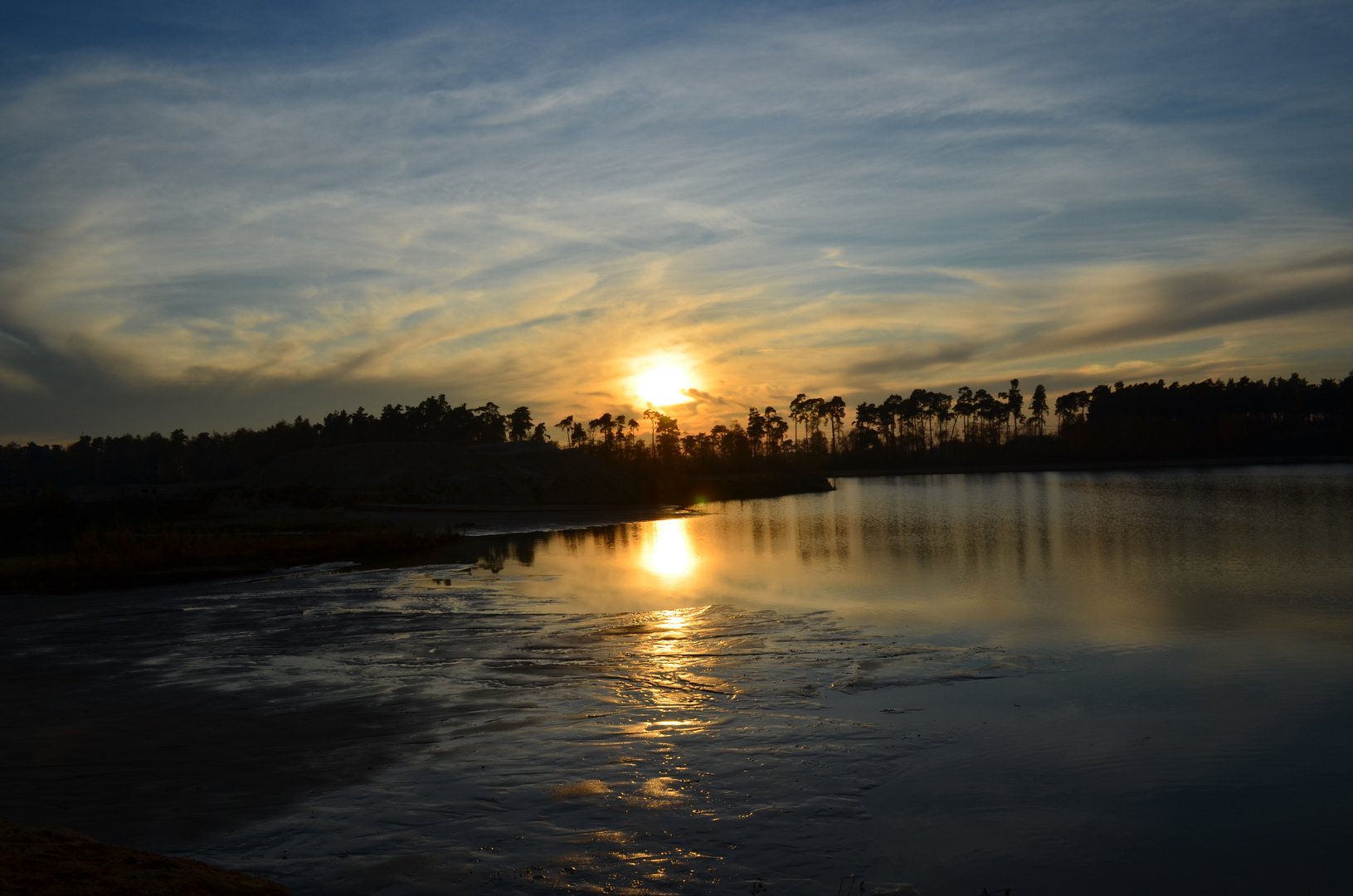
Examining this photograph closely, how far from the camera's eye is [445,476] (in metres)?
88.2

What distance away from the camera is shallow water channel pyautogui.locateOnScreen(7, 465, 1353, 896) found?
23.5 ft

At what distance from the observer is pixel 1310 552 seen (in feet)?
89.6

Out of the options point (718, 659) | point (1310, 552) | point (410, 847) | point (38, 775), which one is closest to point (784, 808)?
point (410, 847)

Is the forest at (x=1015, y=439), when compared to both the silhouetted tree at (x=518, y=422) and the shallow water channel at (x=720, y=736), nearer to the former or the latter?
the silhouetted tree at (x=518, y=422)

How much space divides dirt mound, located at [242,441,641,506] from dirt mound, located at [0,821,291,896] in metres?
62.2

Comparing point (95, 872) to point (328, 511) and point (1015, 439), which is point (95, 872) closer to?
point (328, 511)

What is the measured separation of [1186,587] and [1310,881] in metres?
16.7

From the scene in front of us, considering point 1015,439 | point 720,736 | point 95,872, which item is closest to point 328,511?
point 720,736

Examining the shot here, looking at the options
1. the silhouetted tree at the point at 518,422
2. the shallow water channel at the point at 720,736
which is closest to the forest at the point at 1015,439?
the silhouetted tree at the point at 518,422

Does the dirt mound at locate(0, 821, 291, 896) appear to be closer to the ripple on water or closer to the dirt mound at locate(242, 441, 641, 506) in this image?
the ripple on water

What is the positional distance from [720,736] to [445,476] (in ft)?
268

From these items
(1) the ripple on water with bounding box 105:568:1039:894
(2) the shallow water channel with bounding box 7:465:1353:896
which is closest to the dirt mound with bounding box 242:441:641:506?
(2) the shallow water channel with bounding box 7:465:1353:896

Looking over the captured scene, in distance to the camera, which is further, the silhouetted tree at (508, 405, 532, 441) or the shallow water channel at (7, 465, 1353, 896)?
the silhouetted tree at (508, 405, 532, 441)

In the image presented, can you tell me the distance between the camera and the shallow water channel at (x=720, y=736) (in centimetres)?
717
